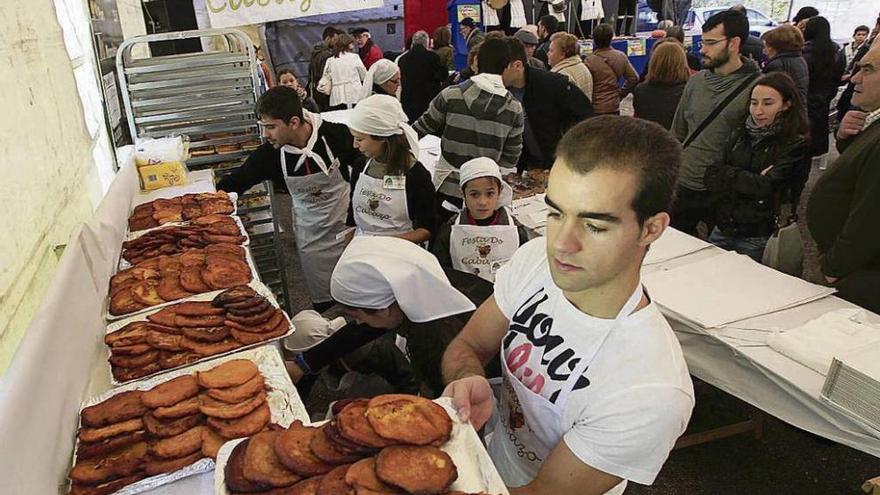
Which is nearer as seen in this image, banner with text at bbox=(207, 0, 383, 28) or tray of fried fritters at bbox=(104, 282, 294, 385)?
tray of fried fritters at bbox=(104, 282, 294, 385)

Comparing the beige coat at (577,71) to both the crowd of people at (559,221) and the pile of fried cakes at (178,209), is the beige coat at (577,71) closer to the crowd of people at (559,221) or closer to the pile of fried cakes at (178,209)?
the crowd of people at (559,221)

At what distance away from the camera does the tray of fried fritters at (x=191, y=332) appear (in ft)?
5.99

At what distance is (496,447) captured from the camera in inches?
73.2

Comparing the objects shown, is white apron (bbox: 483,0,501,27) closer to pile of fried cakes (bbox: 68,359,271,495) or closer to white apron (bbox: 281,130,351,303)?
white apron (bbox: 281,130,351,303)

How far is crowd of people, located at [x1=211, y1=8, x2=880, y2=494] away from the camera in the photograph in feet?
4.17

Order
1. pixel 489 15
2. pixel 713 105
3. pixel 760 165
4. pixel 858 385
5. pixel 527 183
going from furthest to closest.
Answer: pixel 489 15 < pixel 527 183 < pixel 713 105 < pixel 760 165 < pixel 858 385

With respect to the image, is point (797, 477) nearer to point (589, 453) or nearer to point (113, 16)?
point (589, 453)

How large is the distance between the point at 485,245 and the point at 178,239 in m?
1.53

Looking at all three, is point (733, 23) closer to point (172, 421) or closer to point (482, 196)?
point (482, 196)

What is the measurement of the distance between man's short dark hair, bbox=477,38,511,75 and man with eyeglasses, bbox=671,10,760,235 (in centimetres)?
135

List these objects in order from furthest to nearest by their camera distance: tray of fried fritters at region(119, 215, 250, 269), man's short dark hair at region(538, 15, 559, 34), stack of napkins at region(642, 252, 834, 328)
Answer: man's short dark hair at region(538, 15, 559, 34)
tray of fried fritters at region(119, 215, 250, 269)
stack of napkins at region(642, 252, 834, 328)

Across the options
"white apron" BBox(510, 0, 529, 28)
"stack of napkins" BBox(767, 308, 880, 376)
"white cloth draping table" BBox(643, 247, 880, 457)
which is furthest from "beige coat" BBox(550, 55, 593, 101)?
"white apron" BBox(510, 0, 529, 28)

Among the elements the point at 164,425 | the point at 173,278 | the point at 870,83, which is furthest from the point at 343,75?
the point at 164,425

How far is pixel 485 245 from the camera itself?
315 cm
